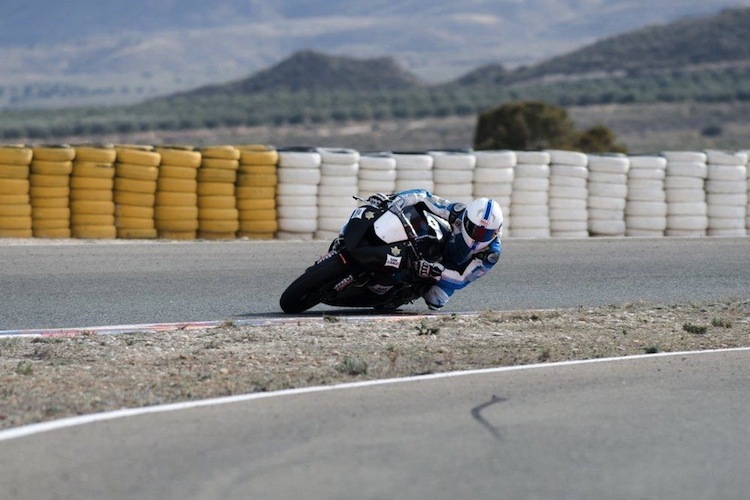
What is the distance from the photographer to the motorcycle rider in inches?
410

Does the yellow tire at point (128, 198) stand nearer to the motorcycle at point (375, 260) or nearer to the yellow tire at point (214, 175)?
the yellow tire at point (214, 175)

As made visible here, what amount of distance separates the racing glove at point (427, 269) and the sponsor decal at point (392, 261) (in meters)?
0.18

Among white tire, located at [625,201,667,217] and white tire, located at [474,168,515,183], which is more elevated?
white tire, located at [474,168,515,183]

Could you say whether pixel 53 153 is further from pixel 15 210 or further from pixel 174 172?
pixel 174 172

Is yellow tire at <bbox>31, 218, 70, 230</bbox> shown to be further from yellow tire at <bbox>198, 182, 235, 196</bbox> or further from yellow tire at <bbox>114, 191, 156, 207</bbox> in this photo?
yellow tire at <bbox>198, 182, 235, 196</bbox>

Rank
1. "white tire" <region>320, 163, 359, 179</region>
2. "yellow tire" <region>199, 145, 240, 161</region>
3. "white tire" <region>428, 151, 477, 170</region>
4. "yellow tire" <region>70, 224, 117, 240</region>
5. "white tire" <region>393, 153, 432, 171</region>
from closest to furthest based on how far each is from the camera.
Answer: "yellow tire" <region>70, 224, 117, 240</region>, "yellow tire" <region>199, 145, 240, 161</region>, "white tire" <region>320, 163, 359, 179</region>, "white tire" <region>393, 153, 432, 171</region>, "white tire" <region>428, 151, 477, 170</region>

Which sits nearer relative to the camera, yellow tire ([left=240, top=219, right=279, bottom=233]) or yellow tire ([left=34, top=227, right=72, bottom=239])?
yellow tire ([left=34, top=227, right=72, bottom=239])

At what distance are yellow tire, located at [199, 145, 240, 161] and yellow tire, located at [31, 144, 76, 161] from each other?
5.26 ft

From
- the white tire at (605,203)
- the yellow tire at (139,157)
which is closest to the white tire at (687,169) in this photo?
the white tire at (605,203)

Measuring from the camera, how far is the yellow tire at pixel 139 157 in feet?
52.1

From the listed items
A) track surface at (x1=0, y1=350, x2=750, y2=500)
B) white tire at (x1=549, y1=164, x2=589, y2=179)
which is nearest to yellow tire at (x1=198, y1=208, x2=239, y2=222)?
white tire at (x1=549, y1=164, x2=589, y2=179)

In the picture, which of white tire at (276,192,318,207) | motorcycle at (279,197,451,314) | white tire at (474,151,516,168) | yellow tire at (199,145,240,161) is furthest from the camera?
white tire at (474,151,516,168)

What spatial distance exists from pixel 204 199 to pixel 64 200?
1.69 metres

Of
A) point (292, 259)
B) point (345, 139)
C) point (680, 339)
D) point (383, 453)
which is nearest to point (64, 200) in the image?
point (292, 259)
